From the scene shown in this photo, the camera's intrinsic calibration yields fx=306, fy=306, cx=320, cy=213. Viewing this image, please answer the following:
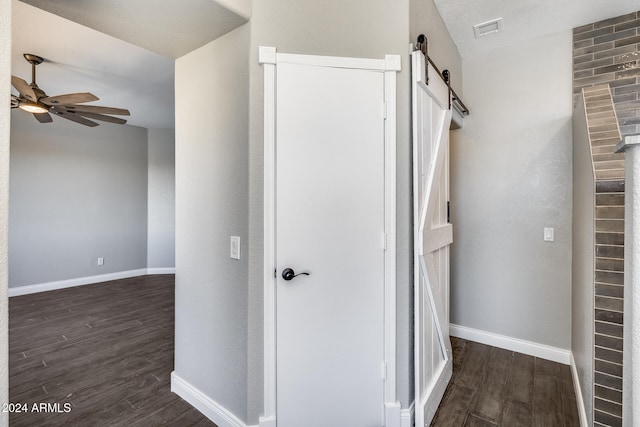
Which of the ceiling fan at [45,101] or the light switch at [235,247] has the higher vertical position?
the ceiling fan at [45,101]

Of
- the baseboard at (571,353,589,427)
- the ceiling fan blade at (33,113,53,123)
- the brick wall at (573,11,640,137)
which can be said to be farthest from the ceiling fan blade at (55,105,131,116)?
the baseboard at (571,353,589,427)

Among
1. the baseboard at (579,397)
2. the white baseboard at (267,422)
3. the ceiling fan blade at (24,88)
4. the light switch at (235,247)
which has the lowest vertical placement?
the baseboard at (579,397)

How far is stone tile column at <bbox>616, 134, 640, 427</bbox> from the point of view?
823 mm

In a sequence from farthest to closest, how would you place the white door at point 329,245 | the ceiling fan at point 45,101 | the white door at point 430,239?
the ceiling fan at point 45,101
the white door at point 430,239
the white door at point 329,245

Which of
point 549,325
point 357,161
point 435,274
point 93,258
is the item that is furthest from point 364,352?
point 93,258

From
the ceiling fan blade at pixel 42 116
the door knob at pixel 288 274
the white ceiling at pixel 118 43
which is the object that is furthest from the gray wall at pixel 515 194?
the ceiling fan blade at pixel 42 116

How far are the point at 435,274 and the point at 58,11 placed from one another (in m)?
2.70

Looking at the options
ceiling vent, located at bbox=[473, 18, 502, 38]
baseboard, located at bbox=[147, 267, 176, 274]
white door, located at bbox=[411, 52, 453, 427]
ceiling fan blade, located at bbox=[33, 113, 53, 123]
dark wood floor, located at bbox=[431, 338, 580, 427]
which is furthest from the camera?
baseboard, located at bbox=[147, 267, 176, 274]

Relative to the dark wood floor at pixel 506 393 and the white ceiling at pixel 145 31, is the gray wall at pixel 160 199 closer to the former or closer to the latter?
the white ceiling at pixel 145 31

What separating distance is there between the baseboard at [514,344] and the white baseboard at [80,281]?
5373mm

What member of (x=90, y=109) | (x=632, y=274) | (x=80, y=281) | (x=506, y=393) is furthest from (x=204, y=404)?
Answer: (x=80, y=281)

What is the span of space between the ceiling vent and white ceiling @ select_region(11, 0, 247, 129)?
6.84 feet

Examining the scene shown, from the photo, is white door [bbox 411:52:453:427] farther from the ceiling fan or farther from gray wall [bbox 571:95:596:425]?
the ceiling fan

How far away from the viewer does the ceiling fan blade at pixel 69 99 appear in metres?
2.73
